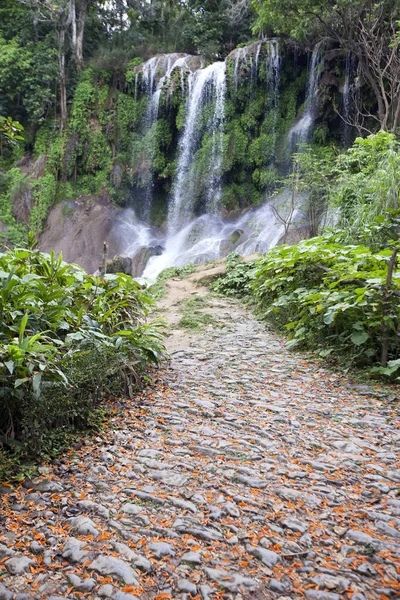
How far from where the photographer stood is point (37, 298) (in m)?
3.23

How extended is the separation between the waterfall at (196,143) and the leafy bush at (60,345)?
40.6ft

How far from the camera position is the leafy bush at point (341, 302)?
393cm

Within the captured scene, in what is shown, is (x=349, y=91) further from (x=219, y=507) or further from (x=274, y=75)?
(x=219, y=507)

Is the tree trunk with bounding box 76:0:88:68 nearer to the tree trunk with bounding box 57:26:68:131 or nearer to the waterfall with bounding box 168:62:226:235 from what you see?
the tree trunk with bounding box 57:26:68:131

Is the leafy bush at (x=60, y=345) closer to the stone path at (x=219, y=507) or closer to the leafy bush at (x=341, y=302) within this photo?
the stone path at (x=219, y=507)

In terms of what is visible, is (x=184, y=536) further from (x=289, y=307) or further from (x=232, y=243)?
(x=232, y=243)

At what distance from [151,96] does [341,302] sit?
16.1 metres

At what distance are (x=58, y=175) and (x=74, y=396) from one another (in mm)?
17315

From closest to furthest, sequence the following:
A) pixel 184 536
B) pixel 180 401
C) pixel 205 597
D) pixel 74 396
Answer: pixel 205 597 < pixel 184 536 < pixel 74 396 < pixel 180 401

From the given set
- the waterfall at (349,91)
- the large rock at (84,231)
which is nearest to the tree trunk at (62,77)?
the large rock at (84,231)

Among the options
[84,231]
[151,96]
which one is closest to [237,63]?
[151,96]

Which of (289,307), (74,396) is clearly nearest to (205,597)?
(74,396)

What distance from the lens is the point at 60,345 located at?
3039mm

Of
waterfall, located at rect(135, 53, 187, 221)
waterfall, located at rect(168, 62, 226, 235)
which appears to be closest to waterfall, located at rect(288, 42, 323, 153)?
waterfall, located at rect(168, 62, 226, 235)
